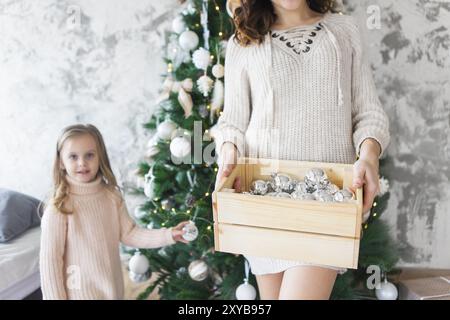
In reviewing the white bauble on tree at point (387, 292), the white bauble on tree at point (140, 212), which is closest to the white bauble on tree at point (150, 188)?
the white bauble on tree at point (140, 212)

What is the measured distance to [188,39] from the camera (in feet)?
4.64

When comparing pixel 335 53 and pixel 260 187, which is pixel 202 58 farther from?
pixel 260 187

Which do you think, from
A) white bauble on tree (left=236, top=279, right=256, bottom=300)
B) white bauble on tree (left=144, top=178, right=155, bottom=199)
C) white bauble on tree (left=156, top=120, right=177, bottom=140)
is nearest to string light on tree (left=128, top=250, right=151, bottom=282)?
white bauble on tree (left=144, top=178, right=155, bottom=199)

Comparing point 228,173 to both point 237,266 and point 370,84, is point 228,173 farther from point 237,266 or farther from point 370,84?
point 237,266

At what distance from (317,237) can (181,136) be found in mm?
733

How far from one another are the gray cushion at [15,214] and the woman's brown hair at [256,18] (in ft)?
3.61

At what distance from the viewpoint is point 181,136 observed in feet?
4.72

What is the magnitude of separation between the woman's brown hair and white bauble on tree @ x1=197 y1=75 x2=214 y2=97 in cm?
30

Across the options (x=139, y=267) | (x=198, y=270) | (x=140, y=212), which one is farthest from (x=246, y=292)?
(x=140, y=212)

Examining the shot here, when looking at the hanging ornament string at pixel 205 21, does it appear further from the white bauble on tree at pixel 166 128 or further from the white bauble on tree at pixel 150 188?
the white bauble on tree at pixel 150 188

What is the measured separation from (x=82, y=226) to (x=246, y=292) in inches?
23.9

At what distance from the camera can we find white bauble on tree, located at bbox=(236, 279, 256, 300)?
1.45 metres
